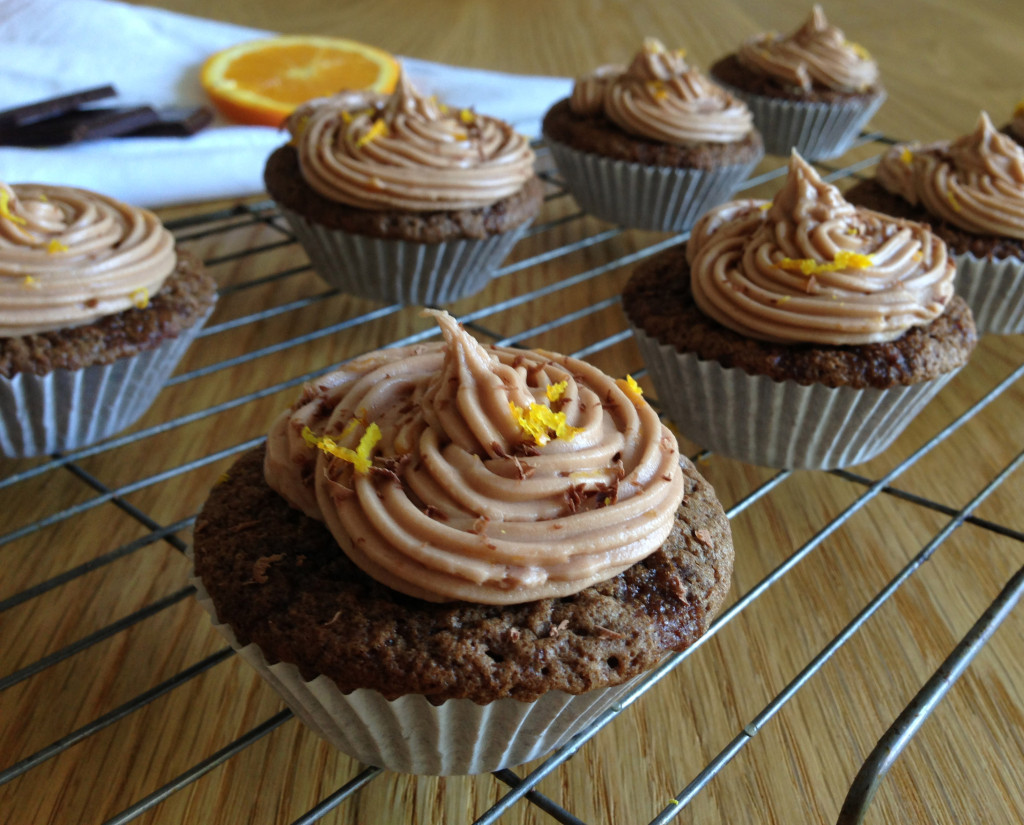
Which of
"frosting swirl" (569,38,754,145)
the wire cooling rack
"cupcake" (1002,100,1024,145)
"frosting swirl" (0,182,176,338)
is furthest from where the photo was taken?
"cupcake" (1002,100,1024,145)

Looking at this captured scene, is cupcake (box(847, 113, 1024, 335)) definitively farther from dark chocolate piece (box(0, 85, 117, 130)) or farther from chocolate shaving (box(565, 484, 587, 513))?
dark chocolate piece (box(0, 85, 117, 130))

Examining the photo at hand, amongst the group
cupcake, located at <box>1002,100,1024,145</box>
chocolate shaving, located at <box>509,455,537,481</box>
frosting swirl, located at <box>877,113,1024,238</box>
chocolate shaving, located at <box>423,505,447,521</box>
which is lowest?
cupcake, located at <box>1002,100,1024,145</box>

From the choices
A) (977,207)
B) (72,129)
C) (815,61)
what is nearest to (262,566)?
(977,207)

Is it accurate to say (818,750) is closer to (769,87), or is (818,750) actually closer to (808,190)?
(808,190)

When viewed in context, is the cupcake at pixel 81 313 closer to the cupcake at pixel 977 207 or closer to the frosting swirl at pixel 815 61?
the cupcake at pixel 977 207

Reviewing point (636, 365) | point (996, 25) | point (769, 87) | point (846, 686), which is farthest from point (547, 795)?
point (996, 25)

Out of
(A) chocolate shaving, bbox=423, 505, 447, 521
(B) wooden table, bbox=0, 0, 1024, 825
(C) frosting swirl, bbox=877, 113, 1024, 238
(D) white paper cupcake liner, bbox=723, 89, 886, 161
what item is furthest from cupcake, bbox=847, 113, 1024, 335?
(A) chocolate shaving, bbox=423, 505, 447, 521

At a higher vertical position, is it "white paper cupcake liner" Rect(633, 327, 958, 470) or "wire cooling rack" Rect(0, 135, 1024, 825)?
"white paper cupcake liner" Rect(633, 327, 958, 470)
